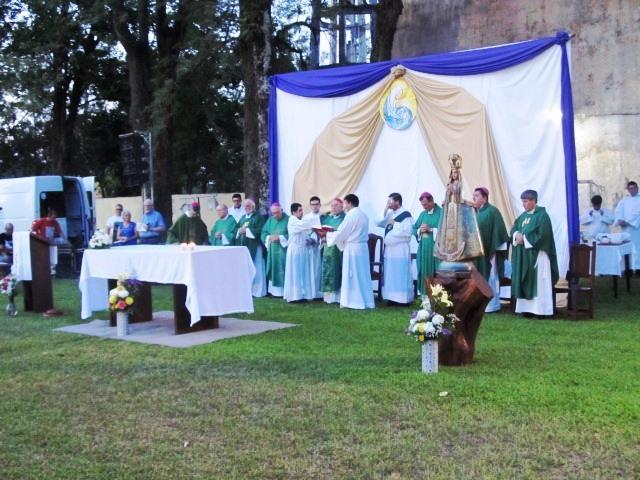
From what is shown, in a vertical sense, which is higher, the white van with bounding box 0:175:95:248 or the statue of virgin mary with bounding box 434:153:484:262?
the white van with bounding box 0:175:95:248

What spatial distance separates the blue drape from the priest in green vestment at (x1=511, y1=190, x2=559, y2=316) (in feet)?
2.00

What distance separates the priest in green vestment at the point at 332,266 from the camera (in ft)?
42.2

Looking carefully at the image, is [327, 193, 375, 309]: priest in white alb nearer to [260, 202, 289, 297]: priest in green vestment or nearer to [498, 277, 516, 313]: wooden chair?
Answer: [260, 202, 289, 297]: priest in green vestment

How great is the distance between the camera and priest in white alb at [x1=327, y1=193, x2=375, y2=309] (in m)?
12.2

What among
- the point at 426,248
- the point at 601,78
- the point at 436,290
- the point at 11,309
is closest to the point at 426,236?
the point at 426,248

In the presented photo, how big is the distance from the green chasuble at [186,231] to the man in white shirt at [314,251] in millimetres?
1940

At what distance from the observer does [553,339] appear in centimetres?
902

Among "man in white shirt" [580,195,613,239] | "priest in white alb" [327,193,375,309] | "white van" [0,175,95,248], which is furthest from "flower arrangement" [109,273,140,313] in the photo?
"white van" [0,175,95,248]

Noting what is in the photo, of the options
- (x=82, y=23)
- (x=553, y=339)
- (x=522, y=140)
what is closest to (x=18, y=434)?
(x=553, y=339)

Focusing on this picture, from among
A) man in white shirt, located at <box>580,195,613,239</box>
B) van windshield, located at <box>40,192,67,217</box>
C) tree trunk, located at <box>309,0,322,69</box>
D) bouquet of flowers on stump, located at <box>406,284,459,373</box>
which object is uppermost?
tree trunk, located at <box>309,0,322,69</box>

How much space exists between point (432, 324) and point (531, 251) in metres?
4.34

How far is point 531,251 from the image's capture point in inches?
429

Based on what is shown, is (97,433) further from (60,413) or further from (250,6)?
(250,6)

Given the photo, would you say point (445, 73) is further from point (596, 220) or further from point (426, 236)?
point (596, 220)
